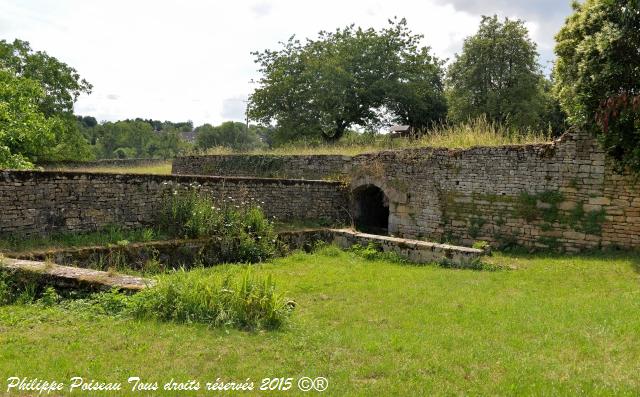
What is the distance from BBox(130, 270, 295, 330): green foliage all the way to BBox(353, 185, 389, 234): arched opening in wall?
10.1m

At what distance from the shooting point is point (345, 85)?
24484 mm

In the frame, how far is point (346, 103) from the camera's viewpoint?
24.6 meters

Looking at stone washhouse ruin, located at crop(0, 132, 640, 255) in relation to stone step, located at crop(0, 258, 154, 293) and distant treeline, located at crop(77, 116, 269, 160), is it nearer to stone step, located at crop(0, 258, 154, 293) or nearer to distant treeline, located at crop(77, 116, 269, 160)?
stone step, located at crop(0, 258, 154, 293)

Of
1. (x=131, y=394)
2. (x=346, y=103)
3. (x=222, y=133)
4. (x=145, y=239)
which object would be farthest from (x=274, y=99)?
(x=222, y=133)

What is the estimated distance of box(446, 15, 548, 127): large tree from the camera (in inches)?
1078

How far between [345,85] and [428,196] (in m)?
11.8

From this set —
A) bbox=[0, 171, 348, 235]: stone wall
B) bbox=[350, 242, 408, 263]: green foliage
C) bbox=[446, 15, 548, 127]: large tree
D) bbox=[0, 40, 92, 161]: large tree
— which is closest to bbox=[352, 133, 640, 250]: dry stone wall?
bbox=[350, 242, 408, 263]: green foliage

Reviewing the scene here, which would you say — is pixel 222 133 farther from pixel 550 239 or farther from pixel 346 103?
pixel 550 239

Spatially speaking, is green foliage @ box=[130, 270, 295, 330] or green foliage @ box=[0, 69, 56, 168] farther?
green foliage @ box=[0, 69, 56, 168]

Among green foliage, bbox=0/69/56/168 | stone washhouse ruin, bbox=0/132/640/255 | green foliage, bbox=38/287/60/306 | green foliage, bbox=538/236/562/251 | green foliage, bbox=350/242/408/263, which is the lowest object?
green foliage, bbox=350/242/408/263

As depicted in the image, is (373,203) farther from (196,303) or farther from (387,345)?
(387,345)

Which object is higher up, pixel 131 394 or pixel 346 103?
pixel 346 103

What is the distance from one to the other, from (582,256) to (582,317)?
5236 millimetres

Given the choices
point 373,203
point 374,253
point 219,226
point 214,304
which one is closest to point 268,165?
point 373,203
